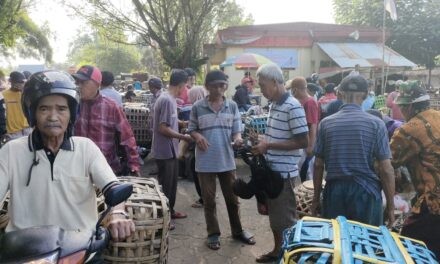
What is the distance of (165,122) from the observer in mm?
4887

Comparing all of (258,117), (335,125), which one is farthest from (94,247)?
(258,117)

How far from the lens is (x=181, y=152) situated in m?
6.10

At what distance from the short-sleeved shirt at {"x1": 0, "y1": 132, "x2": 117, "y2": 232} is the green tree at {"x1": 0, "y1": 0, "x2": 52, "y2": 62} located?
11358mm

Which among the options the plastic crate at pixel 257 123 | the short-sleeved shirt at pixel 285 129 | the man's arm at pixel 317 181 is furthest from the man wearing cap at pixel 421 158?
the plastic crate at pixel 257 123

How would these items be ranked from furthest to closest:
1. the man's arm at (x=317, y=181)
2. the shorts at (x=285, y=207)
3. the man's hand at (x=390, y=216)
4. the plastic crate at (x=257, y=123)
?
1. the plastic crate at (x=257, y=123)
2. the shorts at (x=285, y=207)
3. the man's arm at (x=317, y=181)
4. the man's hand at (x=390, y=216)

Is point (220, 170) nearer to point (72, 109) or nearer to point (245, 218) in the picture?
point (245, 218)

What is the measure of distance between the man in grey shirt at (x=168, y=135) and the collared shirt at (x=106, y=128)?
116cm

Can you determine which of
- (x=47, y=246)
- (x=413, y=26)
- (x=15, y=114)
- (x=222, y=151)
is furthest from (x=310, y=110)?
(x=413, y=26)

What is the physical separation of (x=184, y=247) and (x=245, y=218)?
115cm

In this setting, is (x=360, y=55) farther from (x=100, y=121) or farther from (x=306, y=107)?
(x=100, y=121)

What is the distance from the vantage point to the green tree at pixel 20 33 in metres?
12.1

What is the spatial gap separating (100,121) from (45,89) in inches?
65.9

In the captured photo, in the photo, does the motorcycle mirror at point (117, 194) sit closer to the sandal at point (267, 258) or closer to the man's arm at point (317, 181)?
the man's arm at point (317, 181)

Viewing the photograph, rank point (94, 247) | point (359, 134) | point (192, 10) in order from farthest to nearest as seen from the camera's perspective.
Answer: point (192, 10) < point (359, 134) < point (94, 247)
